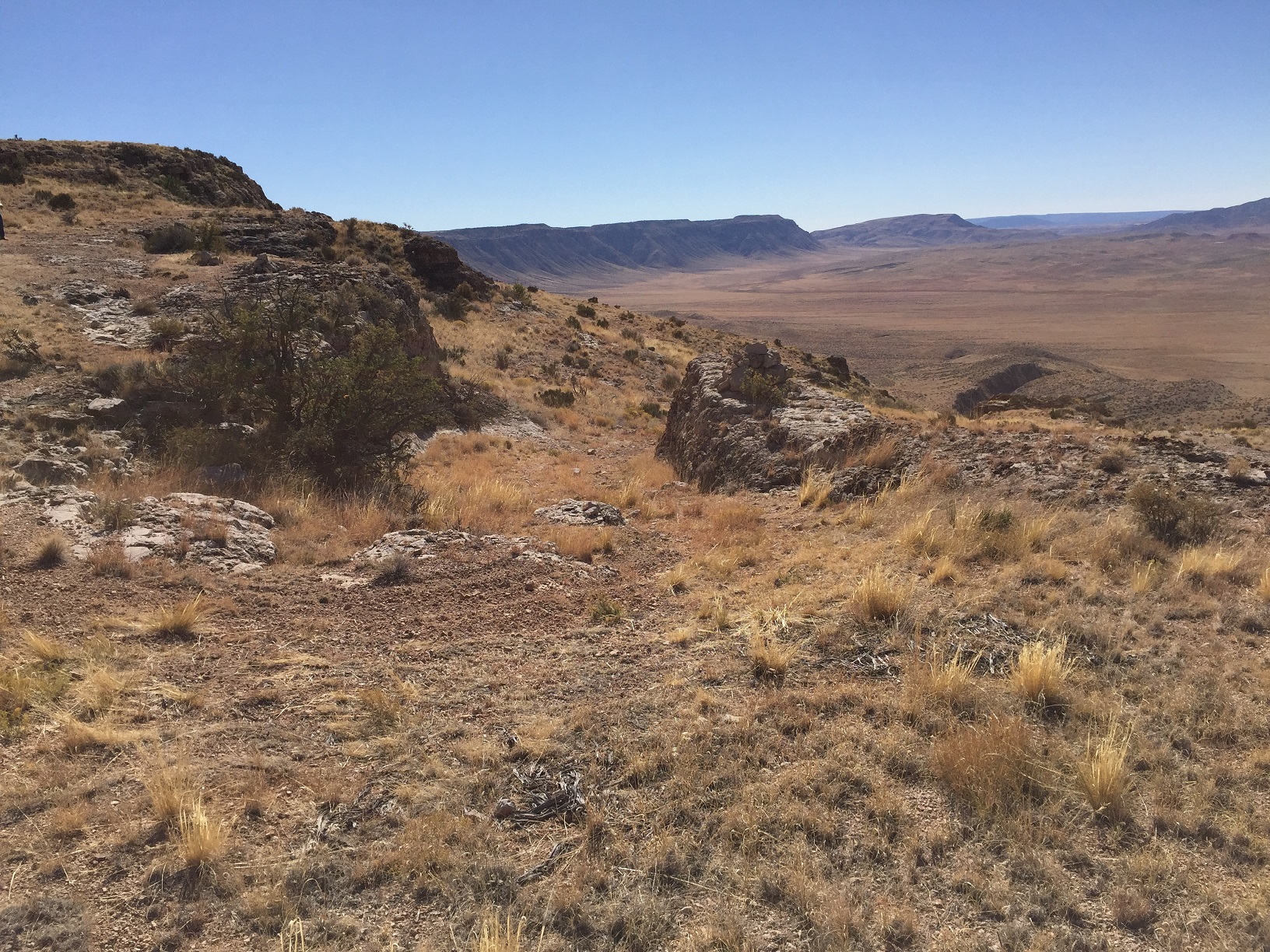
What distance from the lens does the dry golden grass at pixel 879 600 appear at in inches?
217

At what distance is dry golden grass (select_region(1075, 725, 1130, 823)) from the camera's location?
3.53 m

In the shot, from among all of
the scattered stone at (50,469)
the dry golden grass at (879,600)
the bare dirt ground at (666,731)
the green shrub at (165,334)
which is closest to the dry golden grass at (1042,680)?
the bare dirt ground at (666,731)

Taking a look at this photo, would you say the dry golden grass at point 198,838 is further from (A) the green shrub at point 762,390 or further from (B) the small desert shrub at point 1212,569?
(A) the green shrub at point 762,390

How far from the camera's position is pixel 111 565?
20.1ft

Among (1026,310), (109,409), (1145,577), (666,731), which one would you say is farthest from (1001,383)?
(1026,310)

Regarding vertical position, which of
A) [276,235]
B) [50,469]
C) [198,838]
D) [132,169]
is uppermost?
[132,169]

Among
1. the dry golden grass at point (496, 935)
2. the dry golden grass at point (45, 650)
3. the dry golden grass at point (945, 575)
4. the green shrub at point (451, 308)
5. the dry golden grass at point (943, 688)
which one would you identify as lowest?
the dry golden grass at point (496, 935)

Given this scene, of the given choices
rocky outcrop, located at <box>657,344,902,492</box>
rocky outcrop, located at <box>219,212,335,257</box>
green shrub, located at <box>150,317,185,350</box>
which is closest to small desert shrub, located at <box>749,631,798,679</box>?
rocky outcrop, located at <box>657,344,902,492</box>

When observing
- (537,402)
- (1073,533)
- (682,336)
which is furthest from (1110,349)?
(1073,533)

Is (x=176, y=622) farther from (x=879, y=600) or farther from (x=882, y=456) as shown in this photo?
(x=882, y=456)

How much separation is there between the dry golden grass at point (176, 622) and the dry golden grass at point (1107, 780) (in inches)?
238

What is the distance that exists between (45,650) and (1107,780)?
654 centimetres

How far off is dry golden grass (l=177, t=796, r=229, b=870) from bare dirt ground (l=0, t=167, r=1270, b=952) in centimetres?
2

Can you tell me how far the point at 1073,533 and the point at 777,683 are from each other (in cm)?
388
